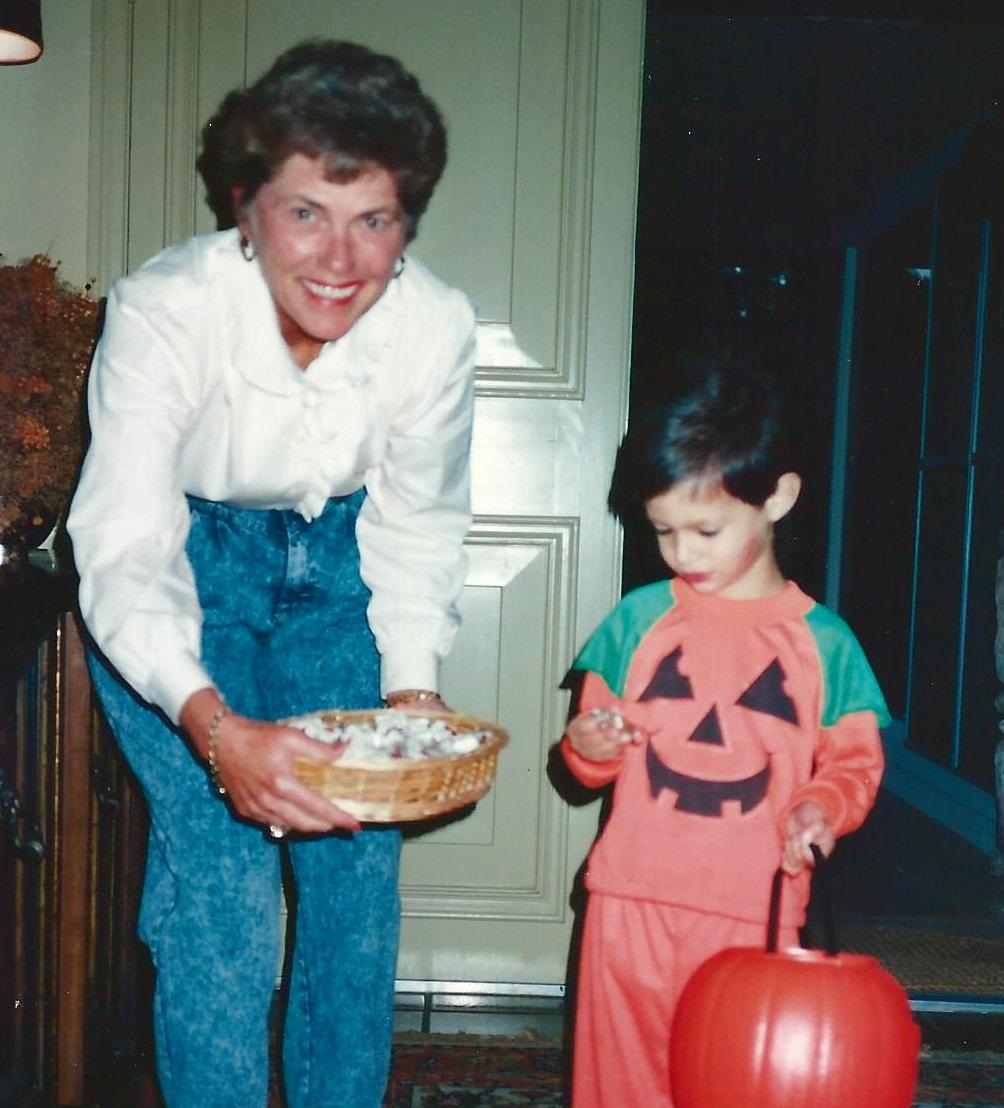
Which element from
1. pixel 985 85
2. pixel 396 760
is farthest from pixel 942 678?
pixel 396 760

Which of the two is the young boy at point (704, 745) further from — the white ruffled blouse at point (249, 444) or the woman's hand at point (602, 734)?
the white ruffled blouse at point (249, 444)

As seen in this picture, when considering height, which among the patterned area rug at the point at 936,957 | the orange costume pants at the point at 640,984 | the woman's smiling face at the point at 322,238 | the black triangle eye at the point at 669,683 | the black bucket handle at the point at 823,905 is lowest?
the patterned area rug at the point at 936,957

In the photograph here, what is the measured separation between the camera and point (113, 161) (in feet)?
6.44

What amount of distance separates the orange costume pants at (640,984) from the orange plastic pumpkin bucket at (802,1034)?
0.09m

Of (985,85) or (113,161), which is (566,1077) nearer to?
(113,161)

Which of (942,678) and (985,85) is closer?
(985,85)

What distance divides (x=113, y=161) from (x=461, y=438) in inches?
39.0

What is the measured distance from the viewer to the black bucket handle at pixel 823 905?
1.13 metres

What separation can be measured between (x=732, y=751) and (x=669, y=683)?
11 cm

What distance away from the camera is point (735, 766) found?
1329 millimetres

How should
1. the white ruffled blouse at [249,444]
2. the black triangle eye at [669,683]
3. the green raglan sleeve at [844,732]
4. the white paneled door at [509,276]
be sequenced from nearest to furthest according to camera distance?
the white ruffled blouse at [249,444], the green raglan sleeve at [844,732], the black triangle eye at [669,683], the white paneled door at [509,276]

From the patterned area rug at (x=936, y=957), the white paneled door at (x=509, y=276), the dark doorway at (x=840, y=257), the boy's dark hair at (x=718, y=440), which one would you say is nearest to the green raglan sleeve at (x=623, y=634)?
the boy's dark hair at (x=718, y=440)

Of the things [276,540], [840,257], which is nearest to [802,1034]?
[276,540]

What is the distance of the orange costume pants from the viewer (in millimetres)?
1319
